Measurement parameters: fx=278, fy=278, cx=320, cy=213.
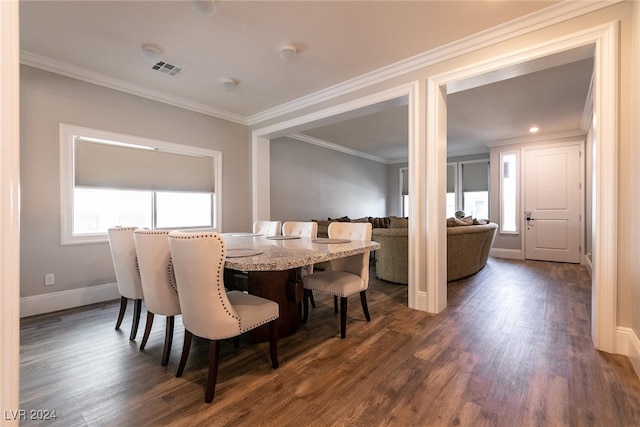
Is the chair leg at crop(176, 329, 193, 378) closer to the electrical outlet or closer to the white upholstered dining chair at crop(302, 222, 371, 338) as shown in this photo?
the white upholstered dining chair at crop(302, 222, 371, 338)

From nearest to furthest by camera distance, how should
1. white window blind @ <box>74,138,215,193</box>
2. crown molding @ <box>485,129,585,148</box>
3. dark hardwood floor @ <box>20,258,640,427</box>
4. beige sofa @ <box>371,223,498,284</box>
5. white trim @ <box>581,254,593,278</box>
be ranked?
dark hardwood floor @ <box>20,258,640,427</box>
white window blind @ <box>74,138,215,193</box>
beige sofa @ <box>371,223,498,284</box>
white trim @ <box>581,254,593,278</box>
crown molding @ <box>485,129,585,148</box>

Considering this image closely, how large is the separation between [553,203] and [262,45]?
632cm

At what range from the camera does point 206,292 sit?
152 cm

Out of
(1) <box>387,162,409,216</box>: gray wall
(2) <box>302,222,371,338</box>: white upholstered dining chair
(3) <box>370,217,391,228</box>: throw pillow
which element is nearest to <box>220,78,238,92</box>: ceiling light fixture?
(2) <box>302,222,371,338</box>: white upholstered dining chair

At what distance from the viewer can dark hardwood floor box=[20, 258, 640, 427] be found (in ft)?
4.71

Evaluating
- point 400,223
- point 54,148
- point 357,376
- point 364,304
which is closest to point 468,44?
point 400,223

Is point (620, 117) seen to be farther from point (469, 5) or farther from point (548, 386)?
point (548, 386)

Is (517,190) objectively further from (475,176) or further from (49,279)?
(49,279)

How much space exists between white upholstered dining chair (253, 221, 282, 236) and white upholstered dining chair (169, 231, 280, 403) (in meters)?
1.89

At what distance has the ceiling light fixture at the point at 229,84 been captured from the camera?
133 inches

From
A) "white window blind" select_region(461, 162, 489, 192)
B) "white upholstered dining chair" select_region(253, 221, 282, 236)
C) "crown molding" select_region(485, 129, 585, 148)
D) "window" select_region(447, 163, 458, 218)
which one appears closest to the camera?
"white upholstered dining chair" select_region(253, 221, 282, 236)

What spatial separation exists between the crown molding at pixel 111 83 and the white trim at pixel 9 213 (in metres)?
3.23

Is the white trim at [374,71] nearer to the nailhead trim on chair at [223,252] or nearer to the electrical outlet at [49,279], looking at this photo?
the electrical outlet at [49,279]

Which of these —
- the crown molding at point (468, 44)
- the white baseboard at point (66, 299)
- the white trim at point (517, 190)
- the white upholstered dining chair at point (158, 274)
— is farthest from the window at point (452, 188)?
the white baseboard at point (66, 299)
